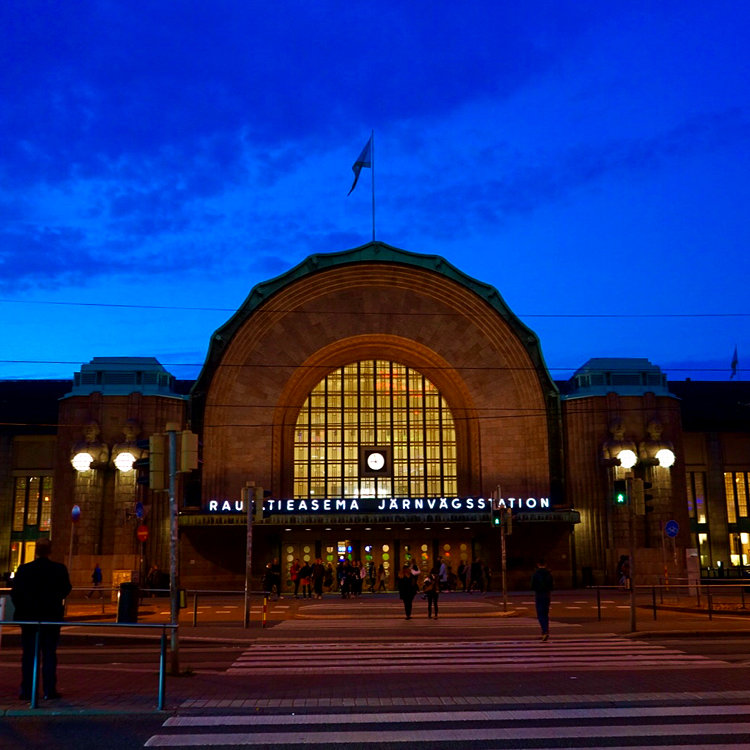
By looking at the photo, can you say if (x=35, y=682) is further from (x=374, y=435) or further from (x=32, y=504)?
(x=32, y=504)

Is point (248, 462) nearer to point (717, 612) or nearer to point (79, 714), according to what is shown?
point (717, 612)

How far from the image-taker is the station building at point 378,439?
41.8 m

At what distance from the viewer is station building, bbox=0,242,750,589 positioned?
41.8 metres

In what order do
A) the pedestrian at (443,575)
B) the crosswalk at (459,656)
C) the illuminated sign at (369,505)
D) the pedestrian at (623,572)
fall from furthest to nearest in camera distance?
the illuminated sign at (369,505) < the pedestrian at (623,572) < the pedestrian at (443,575) < the crosswalk at (459,656)

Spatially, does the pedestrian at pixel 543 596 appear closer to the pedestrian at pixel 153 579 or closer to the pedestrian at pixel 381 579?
the pedestrian at pixel 381 579

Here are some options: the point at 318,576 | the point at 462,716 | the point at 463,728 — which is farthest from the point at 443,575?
the point at 463,728

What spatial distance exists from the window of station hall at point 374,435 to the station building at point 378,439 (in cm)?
8

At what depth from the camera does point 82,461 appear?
41.5 m

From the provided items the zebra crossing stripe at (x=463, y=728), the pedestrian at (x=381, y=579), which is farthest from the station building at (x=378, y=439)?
the zebra crossing stripe at (x=463, y=728)

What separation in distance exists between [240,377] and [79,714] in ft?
118

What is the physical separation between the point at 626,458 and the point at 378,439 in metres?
12.3

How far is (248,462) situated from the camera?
44188 millimetres

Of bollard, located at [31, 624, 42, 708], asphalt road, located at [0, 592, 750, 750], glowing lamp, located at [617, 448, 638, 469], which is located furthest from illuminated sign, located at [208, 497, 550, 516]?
bollard, located at [31, 624, 42, 708]

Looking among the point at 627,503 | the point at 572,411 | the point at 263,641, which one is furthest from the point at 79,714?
the point at 572,411
